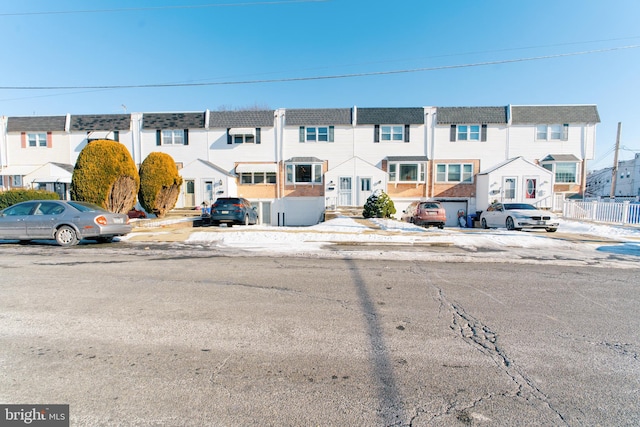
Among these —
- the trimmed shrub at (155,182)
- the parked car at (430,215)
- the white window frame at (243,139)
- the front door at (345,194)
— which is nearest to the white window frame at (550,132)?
the parked car at (430,215)

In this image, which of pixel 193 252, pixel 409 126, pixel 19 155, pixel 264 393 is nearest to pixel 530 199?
pixel 409 126

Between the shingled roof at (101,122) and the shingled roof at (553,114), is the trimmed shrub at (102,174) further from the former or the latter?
the shingled roof at (553,114)

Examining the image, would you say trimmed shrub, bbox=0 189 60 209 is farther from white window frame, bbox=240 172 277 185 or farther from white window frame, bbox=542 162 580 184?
white window frame, bbox=542 162 580 184

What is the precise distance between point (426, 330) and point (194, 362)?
257cm

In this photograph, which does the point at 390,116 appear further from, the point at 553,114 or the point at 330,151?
the point at 553,114

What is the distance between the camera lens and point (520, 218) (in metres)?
14.4

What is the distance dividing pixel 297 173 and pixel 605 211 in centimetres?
2087

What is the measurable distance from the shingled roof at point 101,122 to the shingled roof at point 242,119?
790cm

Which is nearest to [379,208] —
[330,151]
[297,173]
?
[330,151]

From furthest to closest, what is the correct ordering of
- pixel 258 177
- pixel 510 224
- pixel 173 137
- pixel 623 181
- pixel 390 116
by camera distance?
1. pixel 623 181
2. pixel 173 137
3. pixel 258 177
4. pixel 390 116
5. pixel 510 224

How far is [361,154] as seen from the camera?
1035 inches

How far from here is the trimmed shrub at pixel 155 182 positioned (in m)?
18.3

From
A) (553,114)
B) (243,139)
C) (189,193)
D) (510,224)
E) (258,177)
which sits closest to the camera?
(510,224)

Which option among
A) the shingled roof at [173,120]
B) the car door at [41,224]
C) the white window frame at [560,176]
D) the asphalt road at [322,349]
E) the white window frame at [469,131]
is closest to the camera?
the asphalt road at [322,349]
